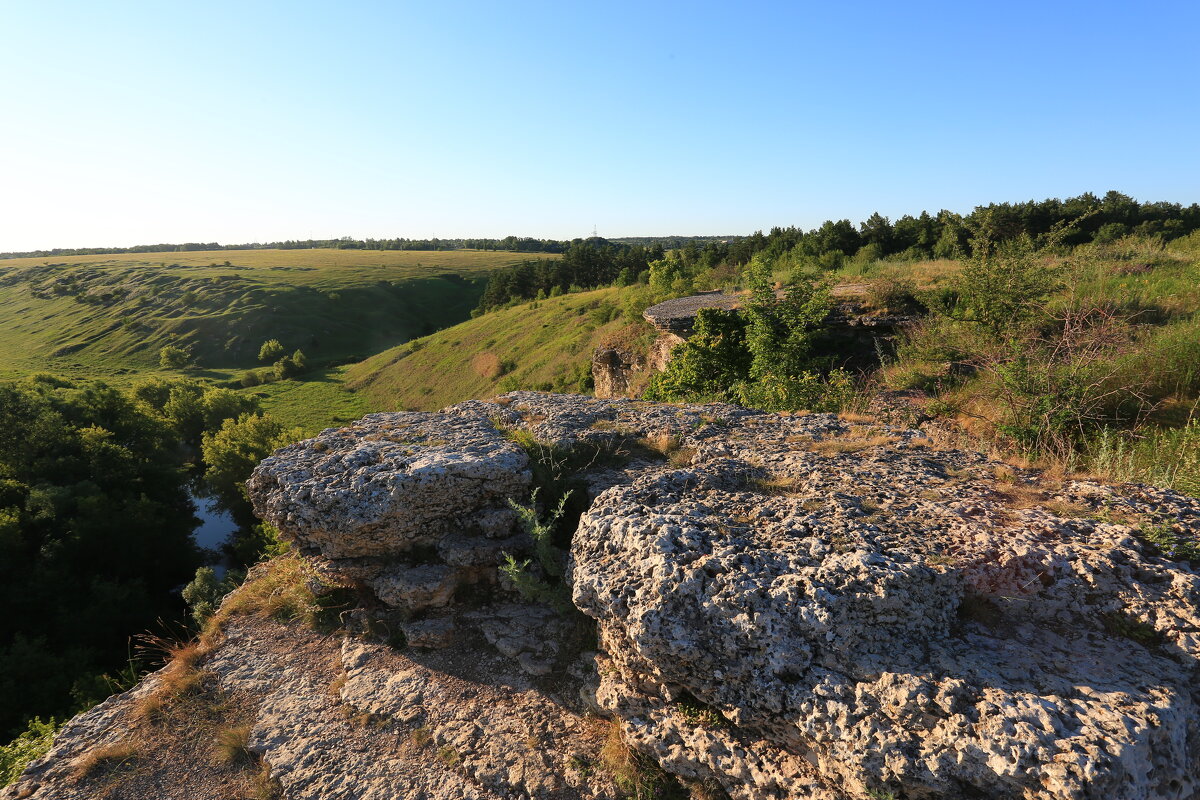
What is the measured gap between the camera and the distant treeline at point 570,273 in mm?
72625

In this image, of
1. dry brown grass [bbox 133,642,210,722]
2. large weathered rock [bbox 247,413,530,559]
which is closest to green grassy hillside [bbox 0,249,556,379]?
dry brown grass [bbox 133,642,210,722]

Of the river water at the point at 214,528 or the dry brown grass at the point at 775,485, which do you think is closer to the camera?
the dry brown grass at the point at 775,485

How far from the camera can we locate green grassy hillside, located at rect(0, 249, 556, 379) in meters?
82.2

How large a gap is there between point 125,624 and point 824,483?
84.4 ft

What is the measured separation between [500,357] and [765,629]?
4272cm

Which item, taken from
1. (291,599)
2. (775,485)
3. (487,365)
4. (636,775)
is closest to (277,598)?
(291,599)

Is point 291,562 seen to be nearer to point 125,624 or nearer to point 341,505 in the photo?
point 341,505

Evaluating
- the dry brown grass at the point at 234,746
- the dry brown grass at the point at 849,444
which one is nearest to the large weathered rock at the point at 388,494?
the dry brown grass at the point at 234,746

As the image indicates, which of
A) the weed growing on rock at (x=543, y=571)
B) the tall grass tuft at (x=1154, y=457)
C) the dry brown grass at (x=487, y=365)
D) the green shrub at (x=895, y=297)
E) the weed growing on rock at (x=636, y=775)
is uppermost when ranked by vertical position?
the green shrub at (x=895, y=297)

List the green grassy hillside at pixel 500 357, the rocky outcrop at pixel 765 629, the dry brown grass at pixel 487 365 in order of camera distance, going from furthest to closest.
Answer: the dry brown grass at pixel 487 365 < the green grassy hillside at pixel 500 357 < the rocky outcrop at pixel 765 629

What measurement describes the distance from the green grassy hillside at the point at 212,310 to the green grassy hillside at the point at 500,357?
30.2m

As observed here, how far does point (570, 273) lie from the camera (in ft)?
245

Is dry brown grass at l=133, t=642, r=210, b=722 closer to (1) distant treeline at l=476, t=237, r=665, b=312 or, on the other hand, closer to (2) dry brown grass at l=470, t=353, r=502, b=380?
(2) dry brown grass at l=470, t=353, r=502, b=380

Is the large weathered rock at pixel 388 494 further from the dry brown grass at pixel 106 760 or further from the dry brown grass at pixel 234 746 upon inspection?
the dry brown grass at pixel 106 760
